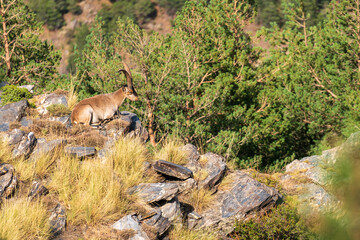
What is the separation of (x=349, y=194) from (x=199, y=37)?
23.0 metres

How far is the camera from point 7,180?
7910 millimetres

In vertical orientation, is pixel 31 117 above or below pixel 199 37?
above

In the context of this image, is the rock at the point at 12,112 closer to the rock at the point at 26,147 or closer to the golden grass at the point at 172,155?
the rock at the point at 26,147

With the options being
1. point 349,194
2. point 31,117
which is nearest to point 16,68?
point 31,117

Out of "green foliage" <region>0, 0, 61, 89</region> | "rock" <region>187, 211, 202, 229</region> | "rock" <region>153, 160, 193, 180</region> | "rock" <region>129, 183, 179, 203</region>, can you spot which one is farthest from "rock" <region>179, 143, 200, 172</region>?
"green foliage" <region>0, 0, 61, 89</region>

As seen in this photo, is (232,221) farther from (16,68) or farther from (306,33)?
(306,33)

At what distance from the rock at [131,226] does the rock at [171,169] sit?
1.78 metres

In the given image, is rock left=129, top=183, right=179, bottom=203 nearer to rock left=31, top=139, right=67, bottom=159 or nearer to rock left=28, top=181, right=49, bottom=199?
rock left=28, top=181, right=49, bottom=199

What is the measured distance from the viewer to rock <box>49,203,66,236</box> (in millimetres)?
7509

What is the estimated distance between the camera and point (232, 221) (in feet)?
32.3

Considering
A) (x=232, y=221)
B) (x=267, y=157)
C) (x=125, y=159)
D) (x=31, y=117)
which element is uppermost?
(x=31, y=117)

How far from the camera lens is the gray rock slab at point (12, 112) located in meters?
11.0

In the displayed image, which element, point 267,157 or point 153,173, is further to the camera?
point 267,157

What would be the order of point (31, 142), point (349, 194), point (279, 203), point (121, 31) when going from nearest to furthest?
1. point (349, 194)
2. point (31, 142)
3. point (279, 203)
4. point (121, 31)
